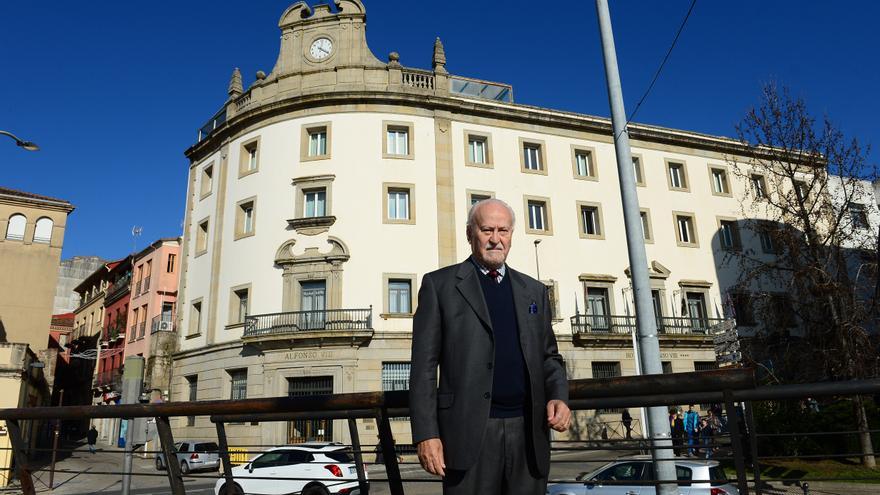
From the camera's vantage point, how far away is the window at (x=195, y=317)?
1161 inches

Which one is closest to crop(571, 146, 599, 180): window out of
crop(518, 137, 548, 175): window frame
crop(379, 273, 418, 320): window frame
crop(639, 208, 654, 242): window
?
crop(518, 137, 548, 175): window frame

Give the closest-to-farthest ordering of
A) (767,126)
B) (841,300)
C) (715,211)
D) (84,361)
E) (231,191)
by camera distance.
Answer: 1. (841,300)
2. (767,126)
3. (231,191)
4. (715,211)
5. (84,361)

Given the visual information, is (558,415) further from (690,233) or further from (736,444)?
(690,233)

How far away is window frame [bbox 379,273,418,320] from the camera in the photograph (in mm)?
25656

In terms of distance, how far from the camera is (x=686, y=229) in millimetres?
31844

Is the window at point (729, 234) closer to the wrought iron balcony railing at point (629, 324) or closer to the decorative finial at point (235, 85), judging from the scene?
the wrought iron balcony railing at point (629, 324)

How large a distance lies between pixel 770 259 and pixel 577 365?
1400cm

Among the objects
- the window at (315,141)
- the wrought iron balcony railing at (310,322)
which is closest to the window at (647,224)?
the wrought iron balcony railing at (310,322)

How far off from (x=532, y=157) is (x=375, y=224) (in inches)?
350

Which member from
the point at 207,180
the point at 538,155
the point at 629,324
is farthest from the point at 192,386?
the point at 629,324

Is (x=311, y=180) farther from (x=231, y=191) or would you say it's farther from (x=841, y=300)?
(x=841, y=300)

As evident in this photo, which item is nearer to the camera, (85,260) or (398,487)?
(398,487)

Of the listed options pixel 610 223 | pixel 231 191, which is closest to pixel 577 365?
pixel 610 223

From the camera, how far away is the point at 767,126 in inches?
838
